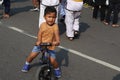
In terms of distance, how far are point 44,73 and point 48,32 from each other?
696mm

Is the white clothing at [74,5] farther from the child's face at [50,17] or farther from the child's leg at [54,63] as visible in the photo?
the child's face at [50,17]

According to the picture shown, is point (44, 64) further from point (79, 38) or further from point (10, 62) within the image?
point (79, 38)

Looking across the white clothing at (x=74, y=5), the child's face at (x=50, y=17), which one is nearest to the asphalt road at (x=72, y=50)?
the white clothing at (x=74, y=5)

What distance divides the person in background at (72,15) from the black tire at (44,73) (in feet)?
10.3

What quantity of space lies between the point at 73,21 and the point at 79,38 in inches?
20.0

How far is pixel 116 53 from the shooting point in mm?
8664

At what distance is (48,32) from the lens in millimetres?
6363

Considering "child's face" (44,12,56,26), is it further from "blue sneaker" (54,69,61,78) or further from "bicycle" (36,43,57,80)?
"blue sneaker" (54,69,61,78)

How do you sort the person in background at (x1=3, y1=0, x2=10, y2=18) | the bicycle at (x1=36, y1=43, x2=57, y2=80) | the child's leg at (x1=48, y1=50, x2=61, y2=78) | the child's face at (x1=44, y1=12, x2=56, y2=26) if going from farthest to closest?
the person in background at (x1=3, y1=0, x2=10, y2=18) → the child's leg at (x1=48, y1=50, x2=61, y2=78) → the bicycle at (x1=36, y1=43, x2=57, y2=80) → the child's face at (x1=44, y1=12, x2=56, y2=26)

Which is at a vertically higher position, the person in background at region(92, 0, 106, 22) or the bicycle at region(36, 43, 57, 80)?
the person in background at region(92, 0, 106, 22)

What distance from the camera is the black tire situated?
6266mm

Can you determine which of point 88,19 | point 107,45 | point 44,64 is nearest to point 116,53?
point 107,45

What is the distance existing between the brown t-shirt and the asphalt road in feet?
2.74

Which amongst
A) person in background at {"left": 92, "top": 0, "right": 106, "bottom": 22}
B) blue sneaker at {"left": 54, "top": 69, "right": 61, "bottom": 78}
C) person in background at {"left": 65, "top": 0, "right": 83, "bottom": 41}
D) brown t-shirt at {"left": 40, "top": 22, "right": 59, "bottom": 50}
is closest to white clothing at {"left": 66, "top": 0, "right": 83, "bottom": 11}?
person in background at {"left": 65, "top": 0, "right": 83, "bottom": 41}
